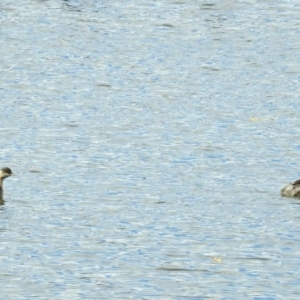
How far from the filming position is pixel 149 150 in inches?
1339

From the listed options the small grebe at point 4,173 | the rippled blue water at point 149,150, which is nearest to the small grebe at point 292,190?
the rippled blue water at point 149,150

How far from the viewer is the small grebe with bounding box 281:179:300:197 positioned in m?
29.9

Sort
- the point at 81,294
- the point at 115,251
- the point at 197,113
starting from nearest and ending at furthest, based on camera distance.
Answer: the point at 81,294 < the point at 115,251 < the point at 197,113

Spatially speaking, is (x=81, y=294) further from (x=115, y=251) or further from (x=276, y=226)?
(x=276, y=226)

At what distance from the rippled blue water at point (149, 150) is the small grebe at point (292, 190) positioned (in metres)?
0.16

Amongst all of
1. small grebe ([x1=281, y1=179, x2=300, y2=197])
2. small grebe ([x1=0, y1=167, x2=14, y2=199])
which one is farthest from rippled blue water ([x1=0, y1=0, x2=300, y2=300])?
small grebe ([x1=0, y1=167, x2=14, y2=199])

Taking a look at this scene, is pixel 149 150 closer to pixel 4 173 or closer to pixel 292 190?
pixel 4 173

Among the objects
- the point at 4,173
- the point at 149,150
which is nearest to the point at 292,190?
the point at 149,150

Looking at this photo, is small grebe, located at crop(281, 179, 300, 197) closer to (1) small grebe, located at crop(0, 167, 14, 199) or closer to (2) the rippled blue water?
(2) the rippled blue water

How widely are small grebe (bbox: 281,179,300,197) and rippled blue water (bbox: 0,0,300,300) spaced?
0.16 meters

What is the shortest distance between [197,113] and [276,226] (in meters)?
10.4

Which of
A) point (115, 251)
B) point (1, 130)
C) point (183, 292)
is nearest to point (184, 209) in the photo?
point (115, 251)

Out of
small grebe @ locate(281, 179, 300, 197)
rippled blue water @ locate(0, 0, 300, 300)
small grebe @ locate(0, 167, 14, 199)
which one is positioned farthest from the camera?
small grebe @ locate(0, 167, 14, 199)

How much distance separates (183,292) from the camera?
24219 millimetres
